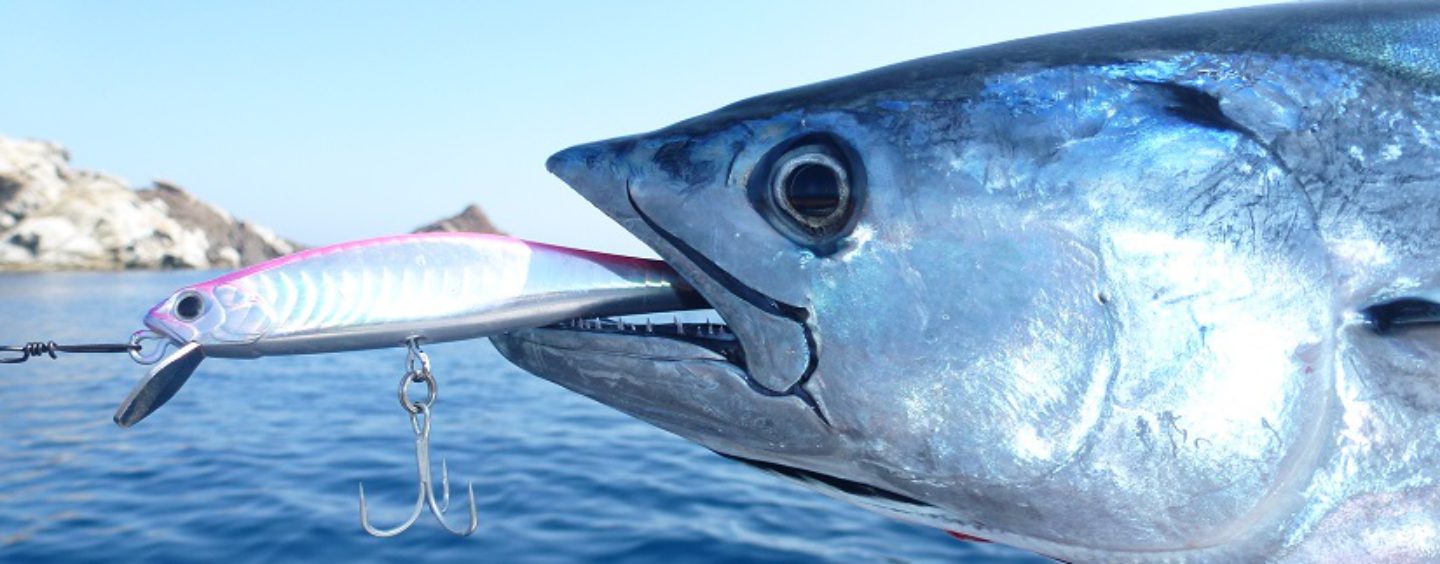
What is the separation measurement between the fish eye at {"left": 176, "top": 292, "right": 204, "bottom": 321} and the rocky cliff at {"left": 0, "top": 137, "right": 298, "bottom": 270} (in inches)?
2372

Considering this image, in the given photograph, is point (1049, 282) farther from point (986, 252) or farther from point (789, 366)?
point (789, 366)

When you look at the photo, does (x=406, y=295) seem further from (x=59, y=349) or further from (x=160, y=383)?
(x=59, y=349)

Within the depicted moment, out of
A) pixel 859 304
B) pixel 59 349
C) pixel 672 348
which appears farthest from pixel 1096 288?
pixel 59 349

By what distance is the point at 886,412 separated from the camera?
1.30 m

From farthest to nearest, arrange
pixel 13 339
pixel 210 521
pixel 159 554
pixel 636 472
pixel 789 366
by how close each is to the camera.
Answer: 1. pixel 13 339
2. pixel 636 472
3. pixel 210 521
4. pixel 159 554
5. pixel 789 366

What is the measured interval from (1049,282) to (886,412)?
0.96ft

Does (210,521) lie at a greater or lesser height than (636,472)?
greater

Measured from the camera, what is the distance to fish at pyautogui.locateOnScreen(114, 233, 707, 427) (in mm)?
1574

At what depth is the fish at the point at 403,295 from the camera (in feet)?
5.16

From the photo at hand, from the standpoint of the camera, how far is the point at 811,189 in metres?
1.35

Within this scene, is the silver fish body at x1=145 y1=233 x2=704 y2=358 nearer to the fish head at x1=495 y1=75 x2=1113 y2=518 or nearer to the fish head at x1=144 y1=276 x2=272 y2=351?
the fish head at x1=144 y1=276 x2=272 y2=351

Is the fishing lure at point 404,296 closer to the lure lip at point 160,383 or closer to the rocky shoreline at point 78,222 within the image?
the lure lip at point 160,383

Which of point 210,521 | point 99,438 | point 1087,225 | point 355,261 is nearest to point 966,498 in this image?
point 1087,225


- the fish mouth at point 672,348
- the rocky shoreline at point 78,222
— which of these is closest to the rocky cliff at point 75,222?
the rocky shoreline at point 78,222
